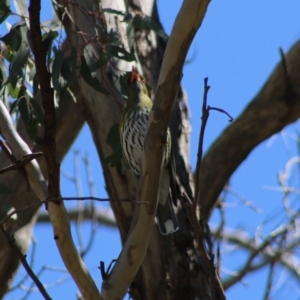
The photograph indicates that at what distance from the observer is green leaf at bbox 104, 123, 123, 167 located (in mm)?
3018

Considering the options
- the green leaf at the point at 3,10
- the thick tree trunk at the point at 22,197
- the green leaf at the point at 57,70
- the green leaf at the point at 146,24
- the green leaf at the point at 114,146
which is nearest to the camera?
the green leaf at the point at 57,70

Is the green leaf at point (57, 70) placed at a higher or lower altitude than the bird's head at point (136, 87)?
lower

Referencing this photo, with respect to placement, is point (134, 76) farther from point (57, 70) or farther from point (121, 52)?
point (57, 70)

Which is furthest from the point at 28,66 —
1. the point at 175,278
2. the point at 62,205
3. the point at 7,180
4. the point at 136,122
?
the point at 62,205

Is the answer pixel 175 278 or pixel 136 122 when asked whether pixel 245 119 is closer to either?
pixel 136 122

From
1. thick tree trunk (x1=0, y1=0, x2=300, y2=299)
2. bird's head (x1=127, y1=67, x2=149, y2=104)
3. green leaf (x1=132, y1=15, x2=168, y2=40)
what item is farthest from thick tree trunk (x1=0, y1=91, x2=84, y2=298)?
green leaf (x1=132, y1=15, x2=168, y2=40)

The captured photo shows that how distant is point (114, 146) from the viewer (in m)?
3.09

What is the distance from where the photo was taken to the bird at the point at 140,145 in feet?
9.63

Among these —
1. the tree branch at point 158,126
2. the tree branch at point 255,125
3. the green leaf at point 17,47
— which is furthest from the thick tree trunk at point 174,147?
the tree branch at point 158,126

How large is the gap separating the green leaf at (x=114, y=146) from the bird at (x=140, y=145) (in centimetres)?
2

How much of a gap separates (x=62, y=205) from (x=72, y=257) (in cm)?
15

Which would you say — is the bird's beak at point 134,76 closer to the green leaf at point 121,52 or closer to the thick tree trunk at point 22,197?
the green leaf at point 121,52

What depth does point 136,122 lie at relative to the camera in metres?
3.20

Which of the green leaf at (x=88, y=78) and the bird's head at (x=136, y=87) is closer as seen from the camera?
the green leaf at (x=88, y=78)
